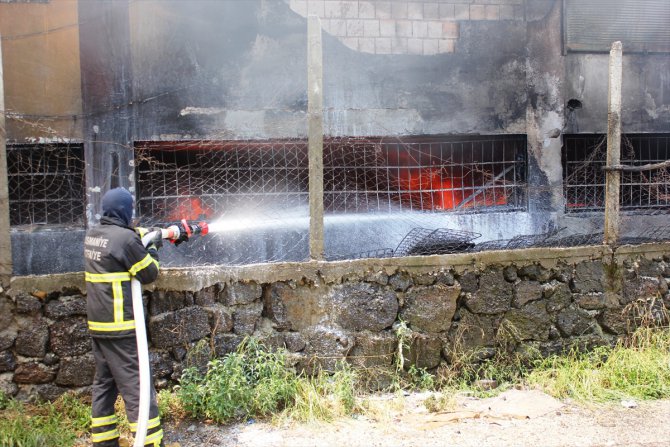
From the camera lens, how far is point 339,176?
793 centimetres

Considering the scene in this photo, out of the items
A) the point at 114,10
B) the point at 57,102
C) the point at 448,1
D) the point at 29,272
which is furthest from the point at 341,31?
the point at 29,272

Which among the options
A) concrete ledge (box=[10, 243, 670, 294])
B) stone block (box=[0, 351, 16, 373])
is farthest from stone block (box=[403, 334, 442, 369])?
stone block (box=[0, 351, 16, 373])

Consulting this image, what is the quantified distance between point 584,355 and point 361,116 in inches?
184

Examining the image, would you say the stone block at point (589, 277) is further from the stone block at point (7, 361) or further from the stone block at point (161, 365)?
the stone block at point (7, 361)

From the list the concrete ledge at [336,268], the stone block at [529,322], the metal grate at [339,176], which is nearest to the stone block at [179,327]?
the concrete ledge at [336,268]

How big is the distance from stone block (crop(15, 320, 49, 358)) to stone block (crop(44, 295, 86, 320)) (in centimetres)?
9

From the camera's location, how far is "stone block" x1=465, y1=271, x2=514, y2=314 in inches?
179

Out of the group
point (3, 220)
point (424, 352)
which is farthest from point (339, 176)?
point (3, 220)

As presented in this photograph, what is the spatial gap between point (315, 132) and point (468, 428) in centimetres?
233

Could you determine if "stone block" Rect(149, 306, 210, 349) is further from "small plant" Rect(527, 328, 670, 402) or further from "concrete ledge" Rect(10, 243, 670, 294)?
"small plant" Rect(527, 328, 670, 402)

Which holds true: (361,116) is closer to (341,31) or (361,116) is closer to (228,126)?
(341,31)

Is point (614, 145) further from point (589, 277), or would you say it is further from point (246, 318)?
point (246, 318)

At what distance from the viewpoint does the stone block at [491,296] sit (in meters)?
4.54

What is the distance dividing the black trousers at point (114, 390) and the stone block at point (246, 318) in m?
0.83
